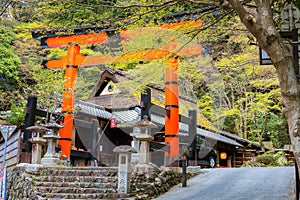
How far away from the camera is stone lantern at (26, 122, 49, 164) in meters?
9.29

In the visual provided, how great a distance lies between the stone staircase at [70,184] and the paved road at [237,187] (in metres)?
1.25

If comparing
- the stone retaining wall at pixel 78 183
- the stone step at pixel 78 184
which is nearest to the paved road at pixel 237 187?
the stone retaining wall at pixel 78 183

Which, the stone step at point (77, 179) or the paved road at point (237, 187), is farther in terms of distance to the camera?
the stone step at point (77, 179)

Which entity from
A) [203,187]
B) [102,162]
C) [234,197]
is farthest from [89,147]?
[234,197]

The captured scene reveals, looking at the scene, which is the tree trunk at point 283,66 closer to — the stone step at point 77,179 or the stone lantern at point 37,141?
the stone step at point 77,179

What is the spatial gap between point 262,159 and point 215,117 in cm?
772

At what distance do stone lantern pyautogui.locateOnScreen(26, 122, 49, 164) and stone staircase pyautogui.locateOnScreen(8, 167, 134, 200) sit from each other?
0.42m

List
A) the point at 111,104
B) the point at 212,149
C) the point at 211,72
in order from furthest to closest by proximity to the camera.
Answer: the point at 212,149, the point at 111,104, the point at 211,72

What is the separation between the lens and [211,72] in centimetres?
923

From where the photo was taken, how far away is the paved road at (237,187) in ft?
23.4

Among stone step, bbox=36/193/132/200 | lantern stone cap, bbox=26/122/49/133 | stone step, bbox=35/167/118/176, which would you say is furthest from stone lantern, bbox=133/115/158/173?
lantern stone cap, bbox=26/122/49/133

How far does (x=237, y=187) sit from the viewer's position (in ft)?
26.8

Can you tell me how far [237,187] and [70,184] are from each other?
3.94m

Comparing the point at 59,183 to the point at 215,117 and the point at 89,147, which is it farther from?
the point at 89,147
